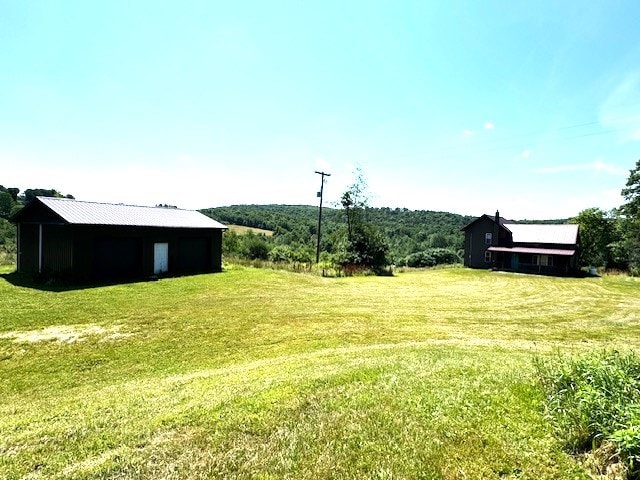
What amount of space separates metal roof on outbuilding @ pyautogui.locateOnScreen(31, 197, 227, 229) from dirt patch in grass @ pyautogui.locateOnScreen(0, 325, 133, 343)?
27.3 feet

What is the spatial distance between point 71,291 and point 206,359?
33.4 ft

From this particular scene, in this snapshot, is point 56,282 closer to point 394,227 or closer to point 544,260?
point 544,260

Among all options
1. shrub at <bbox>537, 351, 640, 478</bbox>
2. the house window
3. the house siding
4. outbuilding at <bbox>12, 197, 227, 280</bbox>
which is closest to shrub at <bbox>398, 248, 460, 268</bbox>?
the house siding

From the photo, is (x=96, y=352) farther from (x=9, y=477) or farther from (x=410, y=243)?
(x=410, y=243)

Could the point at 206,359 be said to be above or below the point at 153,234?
below

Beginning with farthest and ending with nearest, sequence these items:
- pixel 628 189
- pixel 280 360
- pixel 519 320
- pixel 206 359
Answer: pixel 628 189
pixel 519 320
pixel 206 359
pixel 280 360

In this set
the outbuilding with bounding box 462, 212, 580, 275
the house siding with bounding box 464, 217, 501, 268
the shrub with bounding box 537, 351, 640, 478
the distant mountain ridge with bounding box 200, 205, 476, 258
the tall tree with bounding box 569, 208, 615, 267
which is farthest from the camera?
the distant mountain ridge with bounding box 200, 205, 476, 258

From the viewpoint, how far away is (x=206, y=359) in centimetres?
728

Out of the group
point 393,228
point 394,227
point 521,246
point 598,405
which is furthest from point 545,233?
point 394,227

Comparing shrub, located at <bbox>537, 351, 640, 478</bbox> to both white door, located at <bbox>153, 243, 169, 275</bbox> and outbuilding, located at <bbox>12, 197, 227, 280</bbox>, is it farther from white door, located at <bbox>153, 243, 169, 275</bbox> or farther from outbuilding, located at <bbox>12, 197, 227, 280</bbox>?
white door, located at <bbox>153, 243, 169, 275</bbox>

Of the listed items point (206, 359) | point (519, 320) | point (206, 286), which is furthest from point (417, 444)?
point (206, 286)

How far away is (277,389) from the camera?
4621 millimetres

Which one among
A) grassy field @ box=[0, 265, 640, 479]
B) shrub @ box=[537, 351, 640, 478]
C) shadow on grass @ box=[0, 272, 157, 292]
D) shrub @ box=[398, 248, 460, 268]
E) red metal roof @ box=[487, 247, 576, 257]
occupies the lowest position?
shrub @ box=[398, 248, 460, 268]

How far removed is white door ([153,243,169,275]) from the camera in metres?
19.8
